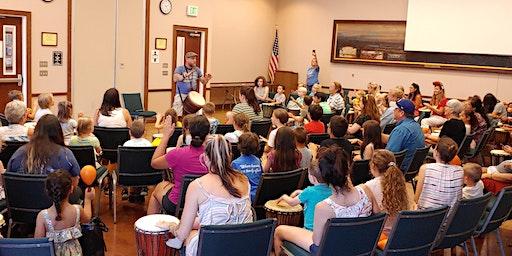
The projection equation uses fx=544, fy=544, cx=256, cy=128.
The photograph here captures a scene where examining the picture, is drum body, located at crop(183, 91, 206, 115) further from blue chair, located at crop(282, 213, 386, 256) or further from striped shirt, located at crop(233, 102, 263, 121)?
blue chair, located at crop(282, 213, 386, 256)

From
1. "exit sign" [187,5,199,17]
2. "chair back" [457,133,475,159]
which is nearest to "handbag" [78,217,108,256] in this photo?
"chair back" [457,133,475,159]

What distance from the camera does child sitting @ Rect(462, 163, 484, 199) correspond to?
16.6 ft

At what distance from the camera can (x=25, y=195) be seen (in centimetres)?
425

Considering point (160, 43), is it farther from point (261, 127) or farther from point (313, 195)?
point (313, 195)

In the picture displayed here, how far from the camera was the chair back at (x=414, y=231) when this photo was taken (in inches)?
146

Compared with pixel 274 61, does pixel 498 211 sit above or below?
below

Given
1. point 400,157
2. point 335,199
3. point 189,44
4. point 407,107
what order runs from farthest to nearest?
1. point 189,44
2. point 407,107
3. point 400,157
4. point 335,199

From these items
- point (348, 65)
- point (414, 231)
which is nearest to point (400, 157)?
point (414, 231)

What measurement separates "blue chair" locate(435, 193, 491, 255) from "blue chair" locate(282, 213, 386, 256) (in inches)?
35.6

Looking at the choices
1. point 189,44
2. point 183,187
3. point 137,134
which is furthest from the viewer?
point 189,44

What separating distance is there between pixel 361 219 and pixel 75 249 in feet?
6.27

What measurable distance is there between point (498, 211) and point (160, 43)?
9.42m

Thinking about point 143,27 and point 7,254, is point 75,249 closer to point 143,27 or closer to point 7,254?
point 7,254

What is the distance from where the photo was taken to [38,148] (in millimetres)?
4348
